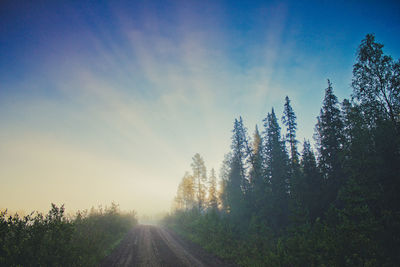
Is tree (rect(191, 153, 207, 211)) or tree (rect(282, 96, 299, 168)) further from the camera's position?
tree (rect(191, 153, 207, 211))

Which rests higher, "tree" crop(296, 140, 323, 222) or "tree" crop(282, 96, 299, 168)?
"tree" crop(282, 96, 299, 168)

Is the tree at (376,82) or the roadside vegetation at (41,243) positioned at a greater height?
the tree at (376,82)

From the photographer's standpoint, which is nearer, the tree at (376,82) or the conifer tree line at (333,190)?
the conifer tree line at (333,190)

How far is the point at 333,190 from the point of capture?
16.8 metres

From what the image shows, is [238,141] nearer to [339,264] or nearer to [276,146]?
[276,146]

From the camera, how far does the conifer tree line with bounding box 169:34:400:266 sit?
752cm

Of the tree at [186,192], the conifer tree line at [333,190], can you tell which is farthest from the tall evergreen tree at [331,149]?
the tree at [186,192]

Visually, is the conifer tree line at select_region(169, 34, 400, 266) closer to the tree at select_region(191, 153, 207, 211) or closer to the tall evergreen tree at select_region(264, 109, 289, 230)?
the tall evergreen tree at select_region(264, 109, 289, 230)

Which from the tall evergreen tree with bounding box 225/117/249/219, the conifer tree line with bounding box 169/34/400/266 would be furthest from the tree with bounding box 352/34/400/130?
the tall evergreen tree with bounding box 225/117/249/219

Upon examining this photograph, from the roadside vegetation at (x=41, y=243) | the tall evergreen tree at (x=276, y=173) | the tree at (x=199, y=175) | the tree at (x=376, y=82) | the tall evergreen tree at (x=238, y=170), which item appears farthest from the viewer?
the tree at (x=199, y=175)

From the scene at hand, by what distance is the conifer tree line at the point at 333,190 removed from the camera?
24.7 ft

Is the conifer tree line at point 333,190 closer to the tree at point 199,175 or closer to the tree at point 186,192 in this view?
the tree at point 199,175

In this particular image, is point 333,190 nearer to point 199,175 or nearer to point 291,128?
point 291,128

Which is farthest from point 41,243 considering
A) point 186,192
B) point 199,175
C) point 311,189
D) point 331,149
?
point 186,192
